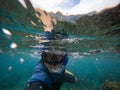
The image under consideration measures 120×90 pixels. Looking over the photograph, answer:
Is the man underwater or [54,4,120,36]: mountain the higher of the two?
[54,4,120,36]: mountain

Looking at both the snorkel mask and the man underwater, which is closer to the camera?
the man underwater

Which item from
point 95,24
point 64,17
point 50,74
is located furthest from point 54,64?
point 64,17

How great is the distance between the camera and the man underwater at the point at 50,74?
22.6 ft

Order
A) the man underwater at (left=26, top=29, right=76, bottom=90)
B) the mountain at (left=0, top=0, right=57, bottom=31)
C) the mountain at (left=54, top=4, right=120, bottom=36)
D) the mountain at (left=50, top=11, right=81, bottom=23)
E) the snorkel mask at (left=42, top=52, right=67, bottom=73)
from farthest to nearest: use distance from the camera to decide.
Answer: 1. the snorkel mask at (left=42, top=52, right=67, bottom=73)
2. the man underwater at (left=26, top=29, right=76, bottom=90)
3. the mountain at (left=54, top=4, right=120, bottom=36)
4. the mountain at (left=50, top=11, right=81, bottom=23)
5. the mountain at (left=0, top=0, right=57, bottom=31)

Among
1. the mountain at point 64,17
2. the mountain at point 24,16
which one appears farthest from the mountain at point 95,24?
the mountain at point 24,16

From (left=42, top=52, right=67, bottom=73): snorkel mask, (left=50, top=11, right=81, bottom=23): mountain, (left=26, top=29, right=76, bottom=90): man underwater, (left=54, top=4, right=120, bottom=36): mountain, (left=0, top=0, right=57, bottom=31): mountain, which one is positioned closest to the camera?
(left=0, top=0, right=57, bottom=31): mountain

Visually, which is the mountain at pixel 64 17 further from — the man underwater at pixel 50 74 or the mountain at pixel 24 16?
the man underwater at pixel 50 74

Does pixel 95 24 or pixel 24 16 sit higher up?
pixel 24 16

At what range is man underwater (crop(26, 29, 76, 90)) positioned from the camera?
689 centimetres

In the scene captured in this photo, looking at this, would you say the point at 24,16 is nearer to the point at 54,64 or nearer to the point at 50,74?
the point at 50,74

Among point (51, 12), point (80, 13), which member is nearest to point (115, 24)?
point (80, 13)

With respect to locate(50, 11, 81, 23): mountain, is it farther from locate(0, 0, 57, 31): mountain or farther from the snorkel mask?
the snorkel mask

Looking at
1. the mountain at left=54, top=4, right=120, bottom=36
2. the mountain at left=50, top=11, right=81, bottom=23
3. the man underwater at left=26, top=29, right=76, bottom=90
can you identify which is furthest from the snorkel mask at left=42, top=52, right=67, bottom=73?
the mountain at left=50, top=11, right=81, bottom=23

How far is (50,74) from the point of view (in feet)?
25.2
